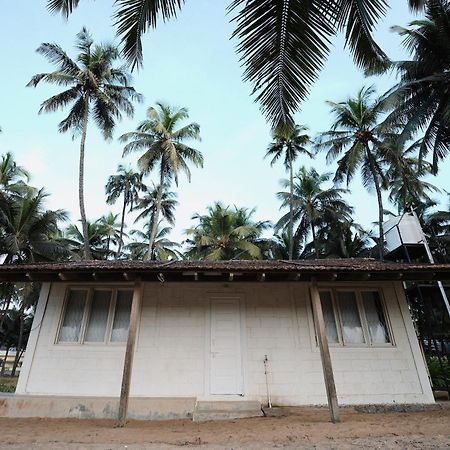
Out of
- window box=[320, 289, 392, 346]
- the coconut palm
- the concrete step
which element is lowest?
the concrete step

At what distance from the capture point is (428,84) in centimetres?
1400

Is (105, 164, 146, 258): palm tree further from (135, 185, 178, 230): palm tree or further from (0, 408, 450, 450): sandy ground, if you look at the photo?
(0, 408, 450, 450): sandy ground

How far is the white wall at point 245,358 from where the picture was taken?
7371mm

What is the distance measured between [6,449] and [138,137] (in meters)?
20.5

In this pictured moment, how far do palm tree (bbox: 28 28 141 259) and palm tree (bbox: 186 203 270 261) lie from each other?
10224mm

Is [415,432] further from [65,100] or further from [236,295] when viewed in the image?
[65,100]

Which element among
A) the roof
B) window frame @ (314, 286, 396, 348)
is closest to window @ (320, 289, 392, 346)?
window frame @ (314, 286, 396, 348)

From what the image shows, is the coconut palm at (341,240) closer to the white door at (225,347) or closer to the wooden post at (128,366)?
the white door at (225,347)

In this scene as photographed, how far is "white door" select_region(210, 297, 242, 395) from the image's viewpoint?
7.50 meters

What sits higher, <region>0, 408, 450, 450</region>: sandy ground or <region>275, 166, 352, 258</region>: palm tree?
<region>275, 166, 352, 258</region>: palm tree

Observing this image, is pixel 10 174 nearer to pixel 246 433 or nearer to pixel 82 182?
pixel 82 182

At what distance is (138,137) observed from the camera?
22625 mm

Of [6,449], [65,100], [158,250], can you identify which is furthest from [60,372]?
[158,250]

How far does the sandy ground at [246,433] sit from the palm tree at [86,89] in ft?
43.6
